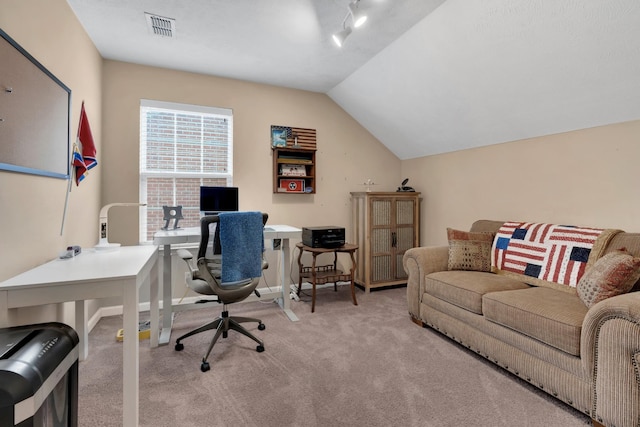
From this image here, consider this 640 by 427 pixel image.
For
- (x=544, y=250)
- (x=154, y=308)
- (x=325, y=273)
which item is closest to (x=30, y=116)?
(x=154, y=308)

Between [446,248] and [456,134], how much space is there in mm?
1391

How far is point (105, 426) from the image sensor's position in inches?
61.4

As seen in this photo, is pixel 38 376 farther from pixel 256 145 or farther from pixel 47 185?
pixel 256 145

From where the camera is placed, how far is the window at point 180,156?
3.26m

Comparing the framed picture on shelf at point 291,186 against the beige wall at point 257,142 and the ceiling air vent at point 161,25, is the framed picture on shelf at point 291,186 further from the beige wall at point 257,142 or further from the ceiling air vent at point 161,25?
the ceiling air vent at point 161,25

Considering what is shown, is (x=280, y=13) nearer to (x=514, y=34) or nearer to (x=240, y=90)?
(x=240, y=90)

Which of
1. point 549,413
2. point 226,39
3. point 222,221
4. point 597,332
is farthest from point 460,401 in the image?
point 226,39

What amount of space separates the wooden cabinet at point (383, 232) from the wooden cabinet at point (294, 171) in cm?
66

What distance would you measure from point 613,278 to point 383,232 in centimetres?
237

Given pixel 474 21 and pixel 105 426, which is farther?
pixel 474 21

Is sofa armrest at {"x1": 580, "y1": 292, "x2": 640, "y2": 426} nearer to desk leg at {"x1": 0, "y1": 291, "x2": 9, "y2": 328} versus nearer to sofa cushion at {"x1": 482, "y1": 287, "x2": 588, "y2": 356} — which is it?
sofa cushion at {"x1": 482, "y1": 287, "x2": 588, "y2": 356}

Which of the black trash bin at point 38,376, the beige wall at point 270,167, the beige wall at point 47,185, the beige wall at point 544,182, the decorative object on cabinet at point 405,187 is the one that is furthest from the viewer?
the decorative object on cabinet at point 405,187

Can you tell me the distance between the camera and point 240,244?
229cm

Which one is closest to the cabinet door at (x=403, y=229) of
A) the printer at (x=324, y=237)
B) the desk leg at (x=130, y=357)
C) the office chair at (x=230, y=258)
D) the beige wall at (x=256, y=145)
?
the beige wall at (x=256, y=145)
